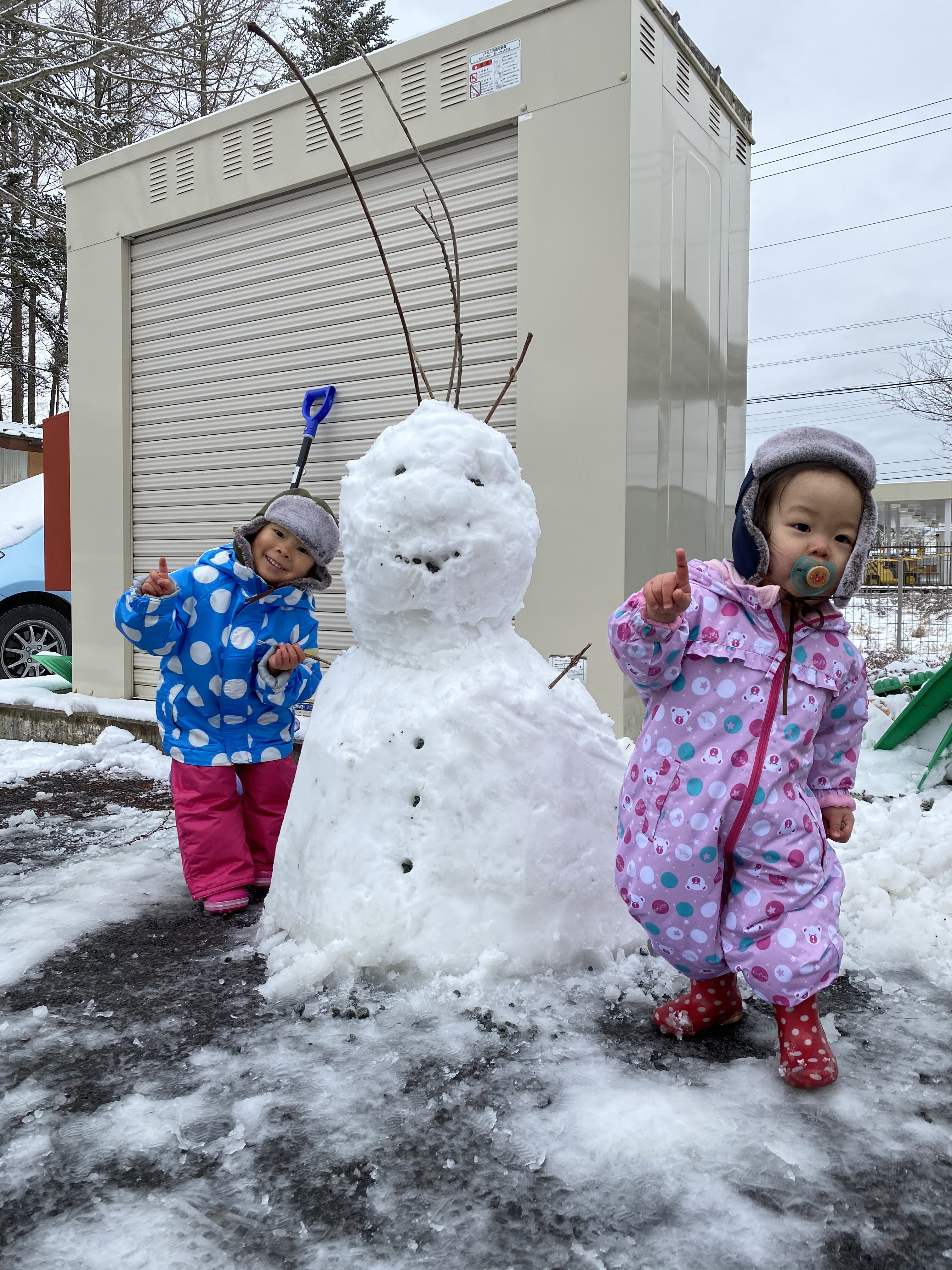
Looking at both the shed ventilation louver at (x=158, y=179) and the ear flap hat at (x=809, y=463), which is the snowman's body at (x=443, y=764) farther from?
the shed ventilation louver at (x=158, y=179)

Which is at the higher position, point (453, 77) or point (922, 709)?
point (453, 77)

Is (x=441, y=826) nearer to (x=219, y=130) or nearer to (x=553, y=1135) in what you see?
(x=553, y=1135)

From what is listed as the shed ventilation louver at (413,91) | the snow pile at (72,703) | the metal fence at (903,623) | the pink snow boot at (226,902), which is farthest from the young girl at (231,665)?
the metal fence at (903,623)

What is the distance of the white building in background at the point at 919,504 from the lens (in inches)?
1371

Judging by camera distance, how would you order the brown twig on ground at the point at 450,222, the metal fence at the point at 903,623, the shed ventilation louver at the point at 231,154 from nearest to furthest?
1. the brown twig on ground at the point at 450,222
2. the shed ventilation louver at the point at 231,154
3. the metal fence at the point at 903,623

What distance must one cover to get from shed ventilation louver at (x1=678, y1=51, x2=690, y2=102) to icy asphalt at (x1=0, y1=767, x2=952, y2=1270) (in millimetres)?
4292

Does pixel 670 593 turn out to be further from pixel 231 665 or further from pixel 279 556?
pixel 231 665

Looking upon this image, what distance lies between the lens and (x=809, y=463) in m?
1.83

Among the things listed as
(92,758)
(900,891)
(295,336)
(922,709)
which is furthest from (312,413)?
(900,891)

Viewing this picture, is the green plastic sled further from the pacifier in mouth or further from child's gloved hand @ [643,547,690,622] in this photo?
the pacifier in mouth

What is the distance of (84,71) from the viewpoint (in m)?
14.0

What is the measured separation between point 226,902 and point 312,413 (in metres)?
3.16

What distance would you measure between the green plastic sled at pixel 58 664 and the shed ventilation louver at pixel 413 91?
450 centimetres

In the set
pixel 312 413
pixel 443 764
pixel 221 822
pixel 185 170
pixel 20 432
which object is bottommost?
pixel 221 822
